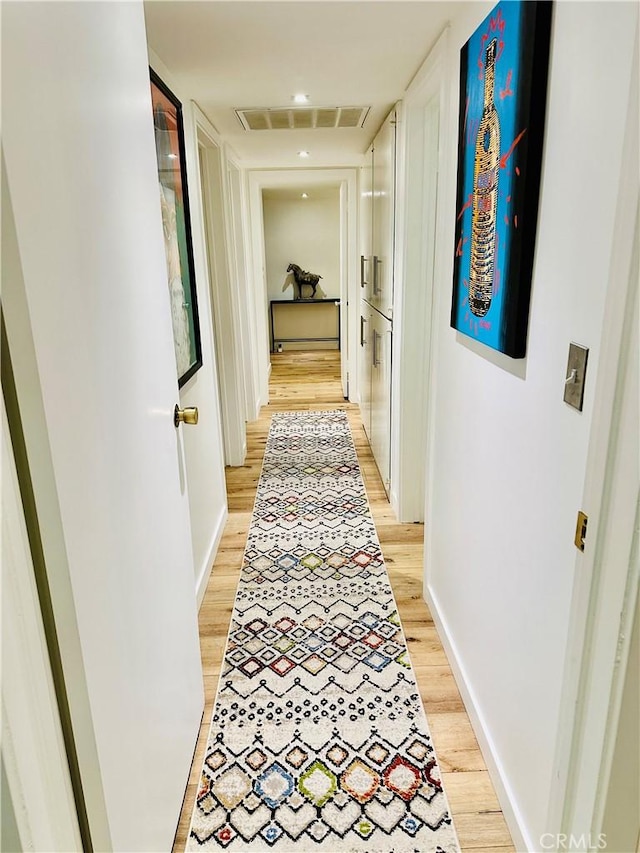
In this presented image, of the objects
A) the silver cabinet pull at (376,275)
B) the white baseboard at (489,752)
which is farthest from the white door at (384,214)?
the white baseboard at (489,752)

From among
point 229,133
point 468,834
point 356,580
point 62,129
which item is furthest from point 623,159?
point 229,133

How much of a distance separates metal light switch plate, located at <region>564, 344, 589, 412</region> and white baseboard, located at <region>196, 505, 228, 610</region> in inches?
70.1

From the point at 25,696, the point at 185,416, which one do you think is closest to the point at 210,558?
the point at 185,416

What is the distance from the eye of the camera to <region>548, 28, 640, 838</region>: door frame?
763 mm

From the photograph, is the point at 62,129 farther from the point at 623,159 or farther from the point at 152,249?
the point at 623,159

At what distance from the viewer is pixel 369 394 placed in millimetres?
4125

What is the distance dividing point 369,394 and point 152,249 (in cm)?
294

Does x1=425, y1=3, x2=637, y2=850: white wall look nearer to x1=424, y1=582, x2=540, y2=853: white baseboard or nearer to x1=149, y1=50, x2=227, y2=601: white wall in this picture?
x1=424, y1=582, x2=540, y2=853: white baseboard

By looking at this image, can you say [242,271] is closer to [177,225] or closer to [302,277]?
[177,225]

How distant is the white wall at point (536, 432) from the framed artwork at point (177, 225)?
97 cm

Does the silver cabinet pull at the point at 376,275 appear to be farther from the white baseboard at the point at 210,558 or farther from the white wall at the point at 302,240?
the white wall at the point at 302,240

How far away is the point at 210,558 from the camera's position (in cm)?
265

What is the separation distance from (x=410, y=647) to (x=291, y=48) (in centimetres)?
217

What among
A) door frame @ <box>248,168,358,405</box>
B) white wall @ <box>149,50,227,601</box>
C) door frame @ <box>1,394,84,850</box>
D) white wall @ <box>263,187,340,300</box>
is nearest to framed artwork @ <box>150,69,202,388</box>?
white wall @ <box>149,50,227,601</box>
